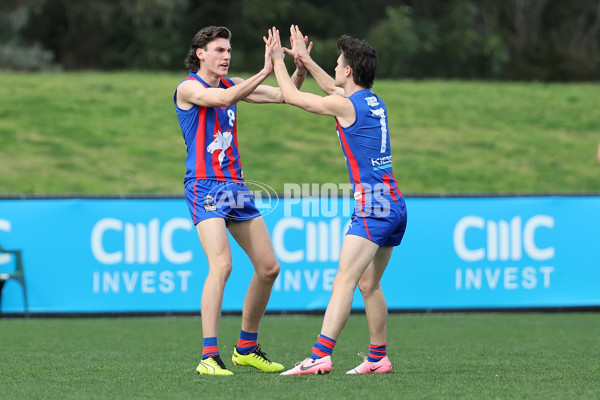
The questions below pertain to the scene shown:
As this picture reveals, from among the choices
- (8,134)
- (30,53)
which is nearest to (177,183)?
(8,134)

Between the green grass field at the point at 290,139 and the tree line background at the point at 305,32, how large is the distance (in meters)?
8.71

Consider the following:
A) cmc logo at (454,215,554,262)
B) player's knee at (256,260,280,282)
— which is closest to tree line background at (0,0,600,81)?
cmc logo at (454,215,554,262)

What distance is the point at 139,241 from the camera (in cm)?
1154

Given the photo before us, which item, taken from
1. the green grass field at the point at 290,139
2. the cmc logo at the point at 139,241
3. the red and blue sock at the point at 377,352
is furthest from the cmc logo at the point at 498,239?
the green grass field at the point at 290,139

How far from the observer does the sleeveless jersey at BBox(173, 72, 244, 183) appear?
6.62 meters

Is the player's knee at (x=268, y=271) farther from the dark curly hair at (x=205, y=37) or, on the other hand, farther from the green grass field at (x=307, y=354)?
the dark curly hair at (x=205, y=37)

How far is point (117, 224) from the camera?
1158 centimetres

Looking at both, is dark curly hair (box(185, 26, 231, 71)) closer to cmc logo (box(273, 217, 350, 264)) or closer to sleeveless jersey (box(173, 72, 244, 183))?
sleeveless jersey (box(173, 72, 244, 183))

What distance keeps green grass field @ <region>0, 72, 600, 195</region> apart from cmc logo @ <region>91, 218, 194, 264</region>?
553cm

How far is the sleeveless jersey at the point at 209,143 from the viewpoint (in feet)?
21.7

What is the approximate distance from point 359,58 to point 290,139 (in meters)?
14.3

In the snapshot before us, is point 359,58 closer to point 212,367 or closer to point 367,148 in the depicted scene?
point 367,148

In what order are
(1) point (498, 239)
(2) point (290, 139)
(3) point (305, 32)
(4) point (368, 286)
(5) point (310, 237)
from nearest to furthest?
(4) point (368, 286) → (5) point (310, 237) → (1) point (498, 239) → (2) point (290, 139) → (3) point (305, 32)

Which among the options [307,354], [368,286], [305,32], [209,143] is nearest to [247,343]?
[368,286]
